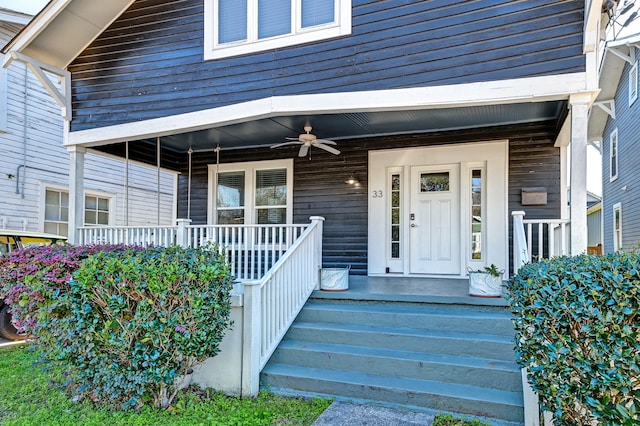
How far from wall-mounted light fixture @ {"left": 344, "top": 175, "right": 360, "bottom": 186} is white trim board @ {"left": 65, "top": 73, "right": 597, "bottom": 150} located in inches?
86.2

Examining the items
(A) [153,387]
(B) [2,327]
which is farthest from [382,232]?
(B) [2,327]

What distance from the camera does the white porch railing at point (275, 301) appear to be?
396 cm

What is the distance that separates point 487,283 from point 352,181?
3156 millimetres

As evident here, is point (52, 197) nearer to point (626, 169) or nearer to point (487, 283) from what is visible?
point (487, 283)

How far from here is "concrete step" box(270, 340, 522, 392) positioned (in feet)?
11.8

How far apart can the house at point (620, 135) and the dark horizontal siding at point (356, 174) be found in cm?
440

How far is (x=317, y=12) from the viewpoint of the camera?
5324 millimetres

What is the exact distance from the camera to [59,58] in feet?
21.8

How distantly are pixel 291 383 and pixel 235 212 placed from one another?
4.75 metres

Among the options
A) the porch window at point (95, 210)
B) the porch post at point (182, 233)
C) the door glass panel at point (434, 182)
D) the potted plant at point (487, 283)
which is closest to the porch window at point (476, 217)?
the door glass panel at point (434, 182)

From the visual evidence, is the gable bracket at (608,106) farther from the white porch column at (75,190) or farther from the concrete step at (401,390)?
the white porch column at (75,190)

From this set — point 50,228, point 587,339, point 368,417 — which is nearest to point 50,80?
point 50,228

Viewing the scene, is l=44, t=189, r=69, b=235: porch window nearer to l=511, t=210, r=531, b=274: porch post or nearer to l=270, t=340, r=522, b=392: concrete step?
l=270, t=340, r=522, b=392: concrete step

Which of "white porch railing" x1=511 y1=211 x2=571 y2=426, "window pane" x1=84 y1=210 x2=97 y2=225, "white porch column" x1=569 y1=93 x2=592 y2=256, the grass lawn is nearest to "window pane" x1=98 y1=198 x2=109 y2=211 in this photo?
"window pane" x1=84 y1=210 x2=97 y2=225
